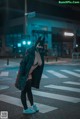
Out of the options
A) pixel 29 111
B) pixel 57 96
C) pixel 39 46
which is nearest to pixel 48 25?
pixel 57 96

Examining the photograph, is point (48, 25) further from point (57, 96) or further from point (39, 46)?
point (39, 46)

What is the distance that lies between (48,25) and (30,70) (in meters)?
38.1

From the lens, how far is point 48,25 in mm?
43938

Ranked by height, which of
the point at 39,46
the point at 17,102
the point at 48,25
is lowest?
the point at 17,102

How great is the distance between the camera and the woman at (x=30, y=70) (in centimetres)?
623

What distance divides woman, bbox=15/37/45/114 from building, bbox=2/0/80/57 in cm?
3356

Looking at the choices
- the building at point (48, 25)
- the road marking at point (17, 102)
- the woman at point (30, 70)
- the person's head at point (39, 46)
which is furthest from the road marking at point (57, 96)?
the building at point (48, 25)

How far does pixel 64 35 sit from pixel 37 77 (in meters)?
41.2

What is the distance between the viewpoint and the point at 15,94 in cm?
920

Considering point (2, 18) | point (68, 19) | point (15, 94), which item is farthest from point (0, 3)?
point (15, 94)

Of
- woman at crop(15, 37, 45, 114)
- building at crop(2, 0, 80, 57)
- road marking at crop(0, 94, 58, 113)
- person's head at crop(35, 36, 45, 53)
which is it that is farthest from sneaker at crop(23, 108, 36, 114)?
building at crop(2, 0, 80, 57)

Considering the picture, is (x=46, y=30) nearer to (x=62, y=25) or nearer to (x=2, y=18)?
(x=62, y=25)

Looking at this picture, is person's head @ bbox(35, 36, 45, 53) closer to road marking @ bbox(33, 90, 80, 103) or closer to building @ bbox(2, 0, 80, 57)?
road marking @ bbox(33, 90, 80, 103)

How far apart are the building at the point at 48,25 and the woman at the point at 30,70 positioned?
110 ft
